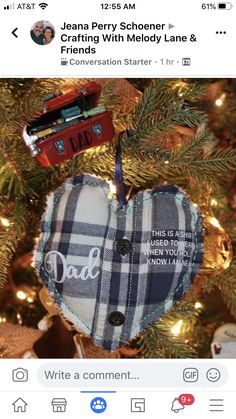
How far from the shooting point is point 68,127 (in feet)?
1.77

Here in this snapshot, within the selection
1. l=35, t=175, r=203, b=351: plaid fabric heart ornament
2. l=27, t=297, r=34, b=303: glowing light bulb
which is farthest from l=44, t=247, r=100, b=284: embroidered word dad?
l=27, t=297, r=34, b=303: glowing light bulb

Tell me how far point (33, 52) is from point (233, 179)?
0.41 m

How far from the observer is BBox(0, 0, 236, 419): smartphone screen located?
529 millimetres

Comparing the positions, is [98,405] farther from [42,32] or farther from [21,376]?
[42,32]

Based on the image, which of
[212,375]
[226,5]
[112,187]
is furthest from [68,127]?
[212,375]

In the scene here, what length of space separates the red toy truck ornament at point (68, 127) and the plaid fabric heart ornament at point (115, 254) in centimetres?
3

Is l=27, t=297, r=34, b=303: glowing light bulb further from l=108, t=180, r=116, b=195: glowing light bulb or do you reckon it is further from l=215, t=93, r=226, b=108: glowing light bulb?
l=215, t=93, r=226, b=108: glowing light bulb

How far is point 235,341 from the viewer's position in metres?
0.69

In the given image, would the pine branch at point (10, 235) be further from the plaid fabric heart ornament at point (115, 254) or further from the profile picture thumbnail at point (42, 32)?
the profile picture thumbnail at point (42, 32)

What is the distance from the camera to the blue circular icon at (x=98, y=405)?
579 mm

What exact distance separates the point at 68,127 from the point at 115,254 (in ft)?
0.44

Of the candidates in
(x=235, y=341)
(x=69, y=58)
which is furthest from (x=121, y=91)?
(x=235, y=341)

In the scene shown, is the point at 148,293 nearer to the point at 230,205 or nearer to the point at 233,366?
the point at 233,366

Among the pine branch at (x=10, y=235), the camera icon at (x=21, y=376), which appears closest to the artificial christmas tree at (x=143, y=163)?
the pine branch at (x=10, y=235)
